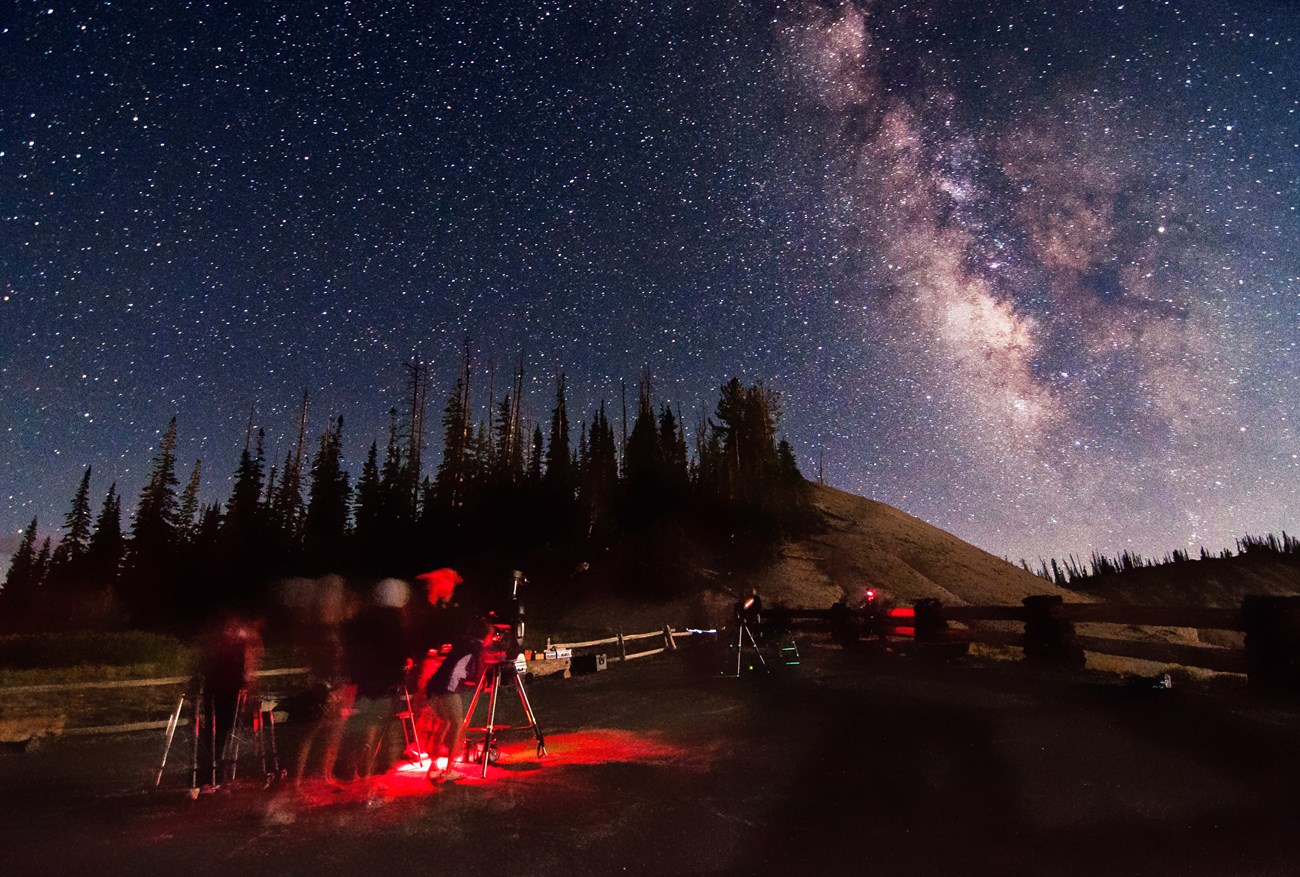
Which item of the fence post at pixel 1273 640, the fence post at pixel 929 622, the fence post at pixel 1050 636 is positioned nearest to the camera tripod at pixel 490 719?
the fence post at pixel 1273 640

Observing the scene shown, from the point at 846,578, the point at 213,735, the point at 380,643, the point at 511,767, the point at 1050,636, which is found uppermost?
the point at 846,578

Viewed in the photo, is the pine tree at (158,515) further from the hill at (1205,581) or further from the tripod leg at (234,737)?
the hill at (1205,581)

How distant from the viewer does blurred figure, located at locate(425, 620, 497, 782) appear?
271 inches

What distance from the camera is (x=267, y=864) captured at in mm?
4816

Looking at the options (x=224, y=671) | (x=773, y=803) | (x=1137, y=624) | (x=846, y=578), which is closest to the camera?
(x=773, y=803)

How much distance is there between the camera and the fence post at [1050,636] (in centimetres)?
1362

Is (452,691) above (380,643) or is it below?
below

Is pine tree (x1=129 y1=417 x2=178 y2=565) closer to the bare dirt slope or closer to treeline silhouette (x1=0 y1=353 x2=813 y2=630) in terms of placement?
treeline silhouette (x1=0 y1=353 x2=813 y2=630)

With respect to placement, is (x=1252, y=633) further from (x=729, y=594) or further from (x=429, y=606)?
(x=729, y=594)

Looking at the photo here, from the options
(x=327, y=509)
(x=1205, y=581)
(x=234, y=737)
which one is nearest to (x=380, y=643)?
(x=234, y=737)

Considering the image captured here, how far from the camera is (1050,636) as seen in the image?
Answer: 14086 mm

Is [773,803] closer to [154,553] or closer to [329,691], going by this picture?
[329,691]

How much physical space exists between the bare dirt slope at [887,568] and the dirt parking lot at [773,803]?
1952 inches

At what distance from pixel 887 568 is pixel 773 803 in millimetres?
71861
